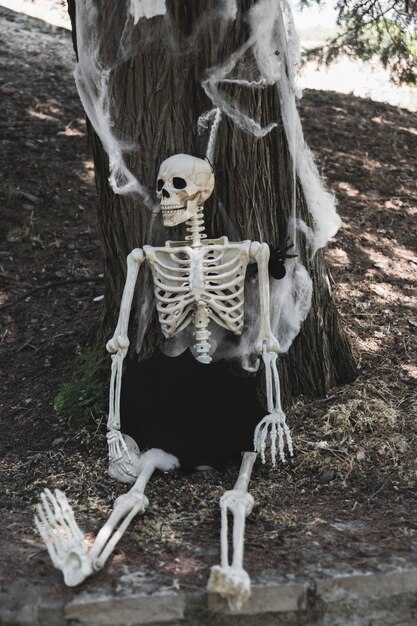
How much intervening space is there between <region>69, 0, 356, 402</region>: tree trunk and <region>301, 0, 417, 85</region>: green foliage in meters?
1.55

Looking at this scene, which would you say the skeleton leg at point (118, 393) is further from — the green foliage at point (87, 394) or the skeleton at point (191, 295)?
the green foliage at point (87, 394)

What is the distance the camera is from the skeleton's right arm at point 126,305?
3.61m

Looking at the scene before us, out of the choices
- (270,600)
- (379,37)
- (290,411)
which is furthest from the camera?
(379,37)

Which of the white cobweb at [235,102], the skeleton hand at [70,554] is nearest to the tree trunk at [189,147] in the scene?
the white cobweb at [235,102]

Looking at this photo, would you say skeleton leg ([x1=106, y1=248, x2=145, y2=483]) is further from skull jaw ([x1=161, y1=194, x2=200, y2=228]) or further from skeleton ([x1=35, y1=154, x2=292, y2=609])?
skull jaw ([x1=161, y1=194, x2=200, y2=228])

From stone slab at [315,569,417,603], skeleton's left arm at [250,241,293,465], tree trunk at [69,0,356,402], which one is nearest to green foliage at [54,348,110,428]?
tree trunk at [69,0,356,402]

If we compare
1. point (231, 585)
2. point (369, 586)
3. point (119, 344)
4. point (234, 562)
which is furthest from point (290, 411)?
point (231, 585)

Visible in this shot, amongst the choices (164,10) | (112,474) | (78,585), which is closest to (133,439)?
(112,474)

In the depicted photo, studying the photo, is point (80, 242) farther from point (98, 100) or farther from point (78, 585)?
point (78, 585)

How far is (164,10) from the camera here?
11.9ft

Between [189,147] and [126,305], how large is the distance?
0.79 meters

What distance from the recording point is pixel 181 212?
144 inches

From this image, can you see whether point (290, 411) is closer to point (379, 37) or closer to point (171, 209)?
point (171, 209)

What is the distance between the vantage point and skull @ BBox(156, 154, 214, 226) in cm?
361
